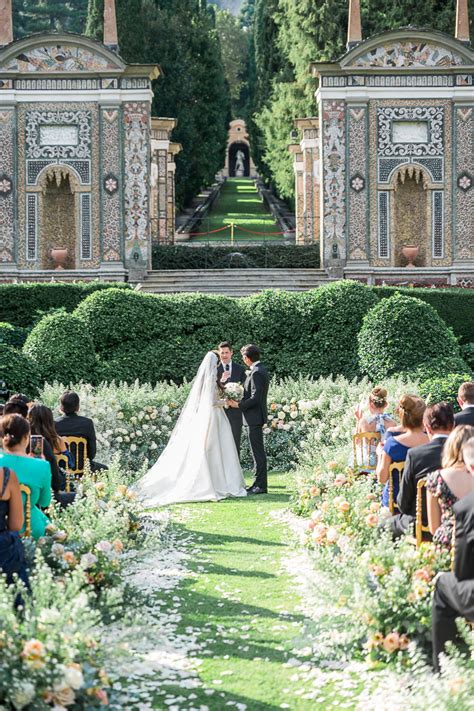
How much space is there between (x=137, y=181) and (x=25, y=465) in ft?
63.9

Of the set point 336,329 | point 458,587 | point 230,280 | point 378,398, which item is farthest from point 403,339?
point 458,587

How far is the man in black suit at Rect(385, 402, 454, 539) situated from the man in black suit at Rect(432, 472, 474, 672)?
1231 mm

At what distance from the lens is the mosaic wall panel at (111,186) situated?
83.7ft

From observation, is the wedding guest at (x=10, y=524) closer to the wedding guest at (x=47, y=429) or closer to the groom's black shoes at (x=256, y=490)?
the wedding guest at (x=47, y=429)

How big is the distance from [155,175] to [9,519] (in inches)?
1075

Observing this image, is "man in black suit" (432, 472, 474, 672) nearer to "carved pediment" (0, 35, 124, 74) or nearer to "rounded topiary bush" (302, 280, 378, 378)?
"rounded topiary bush" (302, 280, 378, 378)

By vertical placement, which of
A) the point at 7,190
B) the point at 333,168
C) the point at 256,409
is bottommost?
the point at 256,409

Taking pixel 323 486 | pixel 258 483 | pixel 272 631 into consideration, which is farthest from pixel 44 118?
pixel 272 631

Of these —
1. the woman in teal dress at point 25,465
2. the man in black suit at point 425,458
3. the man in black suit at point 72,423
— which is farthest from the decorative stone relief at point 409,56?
the woman in teal dress at point 25,465

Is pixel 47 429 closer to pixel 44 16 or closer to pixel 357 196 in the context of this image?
pixel 357 196

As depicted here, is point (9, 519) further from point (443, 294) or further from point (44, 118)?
point (44, 118)

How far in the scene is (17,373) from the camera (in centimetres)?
1398

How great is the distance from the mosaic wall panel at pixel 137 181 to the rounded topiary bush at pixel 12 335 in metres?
6.98

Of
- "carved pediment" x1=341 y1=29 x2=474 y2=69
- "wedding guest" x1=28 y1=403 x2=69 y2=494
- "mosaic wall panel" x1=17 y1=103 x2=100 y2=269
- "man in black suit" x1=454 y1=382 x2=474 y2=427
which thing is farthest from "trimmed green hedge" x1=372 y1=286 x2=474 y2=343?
"wedding guest" x1=28 y1=403 x2=69 y2=494
